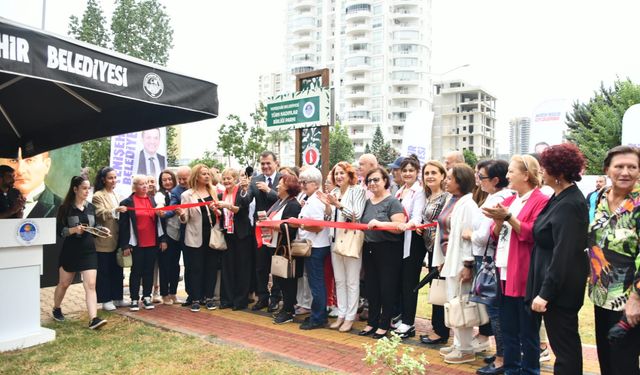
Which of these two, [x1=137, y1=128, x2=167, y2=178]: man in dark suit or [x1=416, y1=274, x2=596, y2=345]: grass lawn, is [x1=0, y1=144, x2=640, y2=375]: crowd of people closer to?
[x1=416, y1=274, x2=596, y2=345]: grass lawn

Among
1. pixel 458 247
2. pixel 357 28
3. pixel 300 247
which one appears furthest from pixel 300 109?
pixel 357 28

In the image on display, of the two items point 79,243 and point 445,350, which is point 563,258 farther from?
point 79,243

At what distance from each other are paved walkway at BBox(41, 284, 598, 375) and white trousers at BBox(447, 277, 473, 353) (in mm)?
179

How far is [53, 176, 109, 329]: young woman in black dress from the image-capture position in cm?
613

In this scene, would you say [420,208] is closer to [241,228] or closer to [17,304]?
[241,228]

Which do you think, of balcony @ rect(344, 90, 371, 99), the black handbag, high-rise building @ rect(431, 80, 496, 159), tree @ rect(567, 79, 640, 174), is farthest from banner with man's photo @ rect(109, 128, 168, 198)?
high-rise building @ rect(431, 80, 496, 159)

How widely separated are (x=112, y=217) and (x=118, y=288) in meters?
1.17

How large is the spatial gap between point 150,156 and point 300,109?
440 centimetres

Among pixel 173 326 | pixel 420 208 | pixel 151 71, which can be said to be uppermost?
pixel 151 71

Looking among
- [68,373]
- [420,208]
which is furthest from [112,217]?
[420,208]

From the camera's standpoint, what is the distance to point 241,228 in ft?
23.4

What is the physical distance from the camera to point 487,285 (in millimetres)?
4352

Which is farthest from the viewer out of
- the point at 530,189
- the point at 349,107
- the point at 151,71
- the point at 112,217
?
the point at 349,107

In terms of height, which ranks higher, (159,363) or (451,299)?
(451,299)
